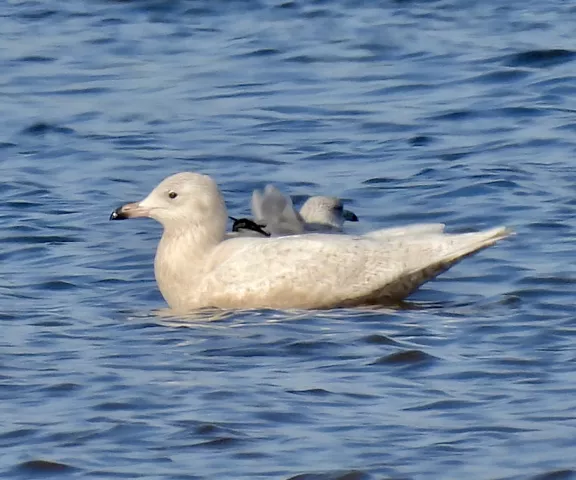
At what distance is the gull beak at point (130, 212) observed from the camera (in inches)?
368

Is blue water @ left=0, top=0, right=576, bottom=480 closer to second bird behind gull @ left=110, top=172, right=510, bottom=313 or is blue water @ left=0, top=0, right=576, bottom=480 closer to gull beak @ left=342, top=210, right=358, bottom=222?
second bird behind gull @ left=110, top=172, right=510, bottom=313

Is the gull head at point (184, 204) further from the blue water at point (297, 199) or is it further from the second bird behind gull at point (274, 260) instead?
the blue water at point (297, 199)

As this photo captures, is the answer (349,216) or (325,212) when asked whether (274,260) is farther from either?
(349,216)

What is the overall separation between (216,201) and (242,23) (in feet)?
24.6

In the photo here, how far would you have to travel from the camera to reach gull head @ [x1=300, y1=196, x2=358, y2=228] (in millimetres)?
10312

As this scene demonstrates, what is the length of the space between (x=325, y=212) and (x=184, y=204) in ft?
3.66

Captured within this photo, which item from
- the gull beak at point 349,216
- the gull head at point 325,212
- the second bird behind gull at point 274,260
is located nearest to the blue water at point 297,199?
the second bird behind gull at point 274,260

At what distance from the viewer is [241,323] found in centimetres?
884

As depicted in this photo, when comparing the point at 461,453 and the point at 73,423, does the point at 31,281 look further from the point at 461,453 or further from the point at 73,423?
the point at 461,453

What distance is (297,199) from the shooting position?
11.4 metres

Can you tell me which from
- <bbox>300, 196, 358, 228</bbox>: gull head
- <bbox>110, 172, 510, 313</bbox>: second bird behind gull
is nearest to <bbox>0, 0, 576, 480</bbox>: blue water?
<bbox>110, 172, 510, 313</bbox>: second bird behind gull

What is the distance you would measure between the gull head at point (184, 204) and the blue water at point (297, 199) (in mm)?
460

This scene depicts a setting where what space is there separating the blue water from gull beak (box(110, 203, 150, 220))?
43 centimetres

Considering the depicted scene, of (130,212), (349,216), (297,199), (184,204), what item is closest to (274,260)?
(184,204)
